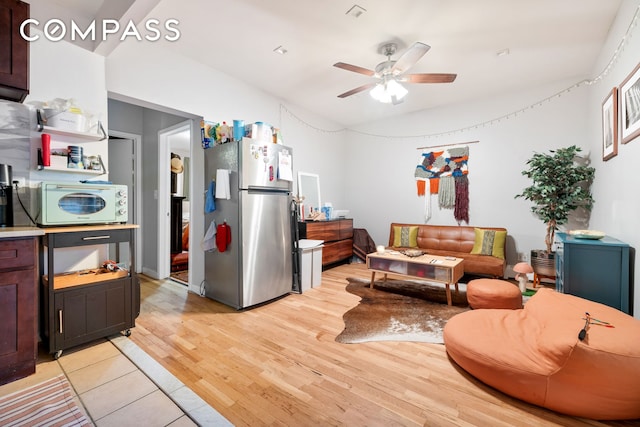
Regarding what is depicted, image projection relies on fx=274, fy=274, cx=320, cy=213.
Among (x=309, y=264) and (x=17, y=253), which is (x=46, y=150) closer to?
(x=17, y=253)

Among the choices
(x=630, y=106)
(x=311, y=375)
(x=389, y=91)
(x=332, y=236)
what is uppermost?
(x=389, y=91)

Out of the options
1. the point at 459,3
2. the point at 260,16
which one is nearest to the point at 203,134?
the point at 260,16

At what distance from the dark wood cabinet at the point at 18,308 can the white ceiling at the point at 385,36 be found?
1.80 meters

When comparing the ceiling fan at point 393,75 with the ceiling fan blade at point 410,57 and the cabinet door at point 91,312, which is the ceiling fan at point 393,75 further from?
the cabinet door at point 91,312

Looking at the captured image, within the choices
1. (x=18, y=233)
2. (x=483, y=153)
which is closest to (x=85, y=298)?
(x=18, y=233)

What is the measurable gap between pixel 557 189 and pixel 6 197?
17.7ft

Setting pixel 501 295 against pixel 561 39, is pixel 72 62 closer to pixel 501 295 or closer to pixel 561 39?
pixel 501 295

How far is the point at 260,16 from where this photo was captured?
2.45m

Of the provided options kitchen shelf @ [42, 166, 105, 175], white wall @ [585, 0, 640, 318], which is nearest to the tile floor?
kitchen shelf @ [42, 166, 105, 175]

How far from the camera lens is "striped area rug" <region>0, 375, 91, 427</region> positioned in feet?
4.55

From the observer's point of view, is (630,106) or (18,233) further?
(630,106)

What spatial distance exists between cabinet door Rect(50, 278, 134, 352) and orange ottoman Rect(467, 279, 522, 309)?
10.2ft

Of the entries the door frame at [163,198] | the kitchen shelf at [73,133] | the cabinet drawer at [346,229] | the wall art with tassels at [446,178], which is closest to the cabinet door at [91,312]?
the kitchen shelf at [73,133]

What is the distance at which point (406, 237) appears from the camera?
4.78 meters
